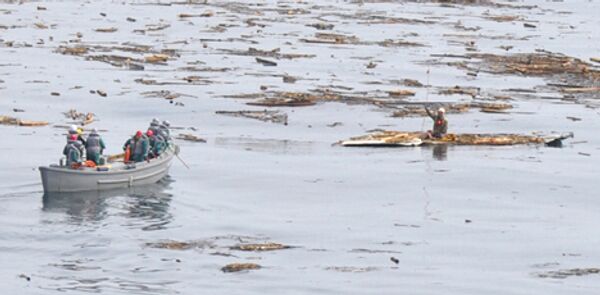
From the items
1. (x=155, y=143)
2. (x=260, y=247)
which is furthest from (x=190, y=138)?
(x=260, y=247)

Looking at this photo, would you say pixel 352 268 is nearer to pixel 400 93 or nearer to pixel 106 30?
pixel 400 93

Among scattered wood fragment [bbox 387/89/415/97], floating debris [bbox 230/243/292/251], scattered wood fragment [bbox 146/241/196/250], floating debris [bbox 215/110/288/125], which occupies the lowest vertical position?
scattered wood fragment [bbox 146/241/196/250]

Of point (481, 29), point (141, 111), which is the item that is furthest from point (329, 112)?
point (481, 29)

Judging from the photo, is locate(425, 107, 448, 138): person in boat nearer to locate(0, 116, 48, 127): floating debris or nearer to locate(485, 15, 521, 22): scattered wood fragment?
locate(0, 116, 48, 127): floating debris

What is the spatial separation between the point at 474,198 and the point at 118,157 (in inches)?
555

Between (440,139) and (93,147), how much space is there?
63.8ft

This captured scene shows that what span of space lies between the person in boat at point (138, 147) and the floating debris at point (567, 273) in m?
17.7

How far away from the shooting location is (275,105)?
2844 inches

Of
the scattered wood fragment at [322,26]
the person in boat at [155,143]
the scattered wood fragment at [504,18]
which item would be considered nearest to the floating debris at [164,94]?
the person in boat at [155,143]

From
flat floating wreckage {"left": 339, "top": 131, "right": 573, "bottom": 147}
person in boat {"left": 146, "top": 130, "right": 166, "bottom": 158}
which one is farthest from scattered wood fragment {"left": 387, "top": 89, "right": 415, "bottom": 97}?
person in boat {"left": 146, "top": 130, "right": 166, "bottom": 158}

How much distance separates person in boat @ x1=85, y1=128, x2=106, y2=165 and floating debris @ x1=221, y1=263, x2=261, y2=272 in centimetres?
1230

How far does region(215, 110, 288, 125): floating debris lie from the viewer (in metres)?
68.2

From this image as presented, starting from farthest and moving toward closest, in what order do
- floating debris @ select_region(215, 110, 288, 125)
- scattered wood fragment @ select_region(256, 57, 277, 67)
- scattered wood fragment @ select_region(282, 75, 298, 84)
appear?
scattered wood fragment @ select_region(256, 57, 277, 67)
scattered wood fragment @ select_region(282, 75, 298, 84)
floating debris @ select_region(215, 110, 288, 125)

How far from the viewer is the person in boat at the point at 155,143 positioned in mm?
52625
